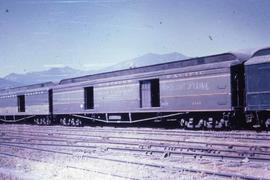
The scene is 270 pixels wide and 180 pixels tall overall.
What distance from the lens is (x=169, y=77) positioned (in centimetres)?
2158

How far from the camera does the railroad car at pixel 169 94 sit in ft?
60.5

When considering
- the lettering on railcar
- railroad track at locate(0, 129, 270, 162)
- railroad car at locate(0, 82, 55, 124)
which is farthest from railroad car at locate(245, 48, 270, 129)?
railroad car at locate(0, 82, 55, 124)

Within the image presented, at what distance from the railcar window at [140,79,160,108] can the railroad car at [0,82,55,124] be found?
1275cm

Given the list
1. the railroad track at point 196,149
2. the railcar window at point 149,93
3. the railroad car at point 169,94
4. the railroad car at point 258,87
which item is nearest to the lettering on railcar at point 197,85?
the railroad car at point 169,94

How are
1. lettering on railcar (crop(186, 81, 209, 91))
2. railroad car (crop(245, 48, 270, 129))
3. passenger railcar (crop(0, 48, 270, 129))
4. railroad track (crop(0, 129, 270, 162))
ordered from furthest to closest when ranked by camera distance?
lettering on railcar (crop(186, 81, 209, 91)) < passenger railcar (crop(0, 48, 270, 129)) < railroad car (crop(245, 48, 270, 129)) < railroad track (crop(0, 129, 270, 162))

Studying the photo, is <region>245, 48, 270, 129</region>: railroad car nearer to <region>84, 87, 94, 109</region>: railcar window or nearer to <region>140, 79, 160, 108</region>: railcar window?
<region>140, 79, 160, 108</region>: railcar window

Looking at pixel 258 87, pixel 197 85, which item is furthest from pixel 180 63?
pixel 258 87

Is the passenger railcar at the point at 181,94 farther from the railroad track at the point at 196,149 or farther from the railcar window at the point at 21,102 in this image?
the railcar window at the point at 21,102

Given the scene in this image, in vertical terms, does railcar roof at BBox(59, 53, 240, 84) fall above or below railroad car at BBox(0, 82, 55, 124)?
above

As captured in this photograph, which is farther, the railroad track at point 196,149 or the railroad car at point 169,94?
the railroad car at point 169,94

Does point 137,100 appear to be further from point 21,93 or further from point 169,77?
point 21,93

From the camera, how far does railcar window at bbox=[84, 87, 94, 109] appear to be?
Result: 29153 millimetres

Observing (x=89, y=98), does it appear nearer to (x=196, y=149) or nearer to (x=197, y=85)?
(x=197, y=85)

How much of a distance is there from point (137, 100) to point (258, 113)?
829 centimetres
